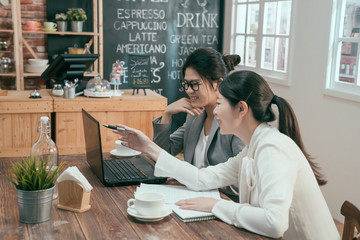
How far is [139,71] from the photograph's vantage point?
4234 millimetres

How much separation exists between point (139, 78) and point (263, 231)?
9.43 feet

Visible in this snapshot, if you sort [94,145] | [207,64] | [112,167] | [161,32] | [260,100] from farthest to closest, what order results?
1. [161,32]
2. [207,64]
3. [112,167]
4. [94,145]
5. [260,100]

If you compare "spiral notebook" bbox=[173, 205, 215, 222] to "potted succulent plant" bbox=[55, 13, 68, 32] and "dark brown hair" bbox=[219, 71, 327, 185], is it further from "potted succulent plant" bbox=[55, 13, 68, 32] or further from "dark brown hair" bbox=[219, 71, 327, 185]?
"potted succulent plant" bbox=[55, 13, 68, 32]

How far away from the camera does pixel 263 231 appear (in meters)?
1.50

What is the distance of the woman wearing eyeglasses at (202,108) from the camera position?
2.35 meters

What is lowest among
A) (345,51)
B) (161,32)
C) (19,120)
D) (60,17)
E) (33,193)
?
(19,120)

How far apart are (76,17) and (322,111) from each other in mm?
2644

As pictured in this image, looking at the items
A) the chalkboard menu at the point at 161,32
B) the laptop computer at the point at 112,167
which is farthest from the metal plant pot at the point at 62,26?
the laptop computer at the point at 112,167

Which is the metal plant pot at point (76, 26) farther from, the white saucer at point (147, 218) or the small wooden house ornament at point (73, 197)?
the white saucer at point (147, 218)

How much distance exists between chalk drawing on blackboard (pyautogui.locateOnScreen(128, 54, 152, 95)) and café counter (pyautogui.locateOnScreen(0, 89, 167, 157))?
0.15m

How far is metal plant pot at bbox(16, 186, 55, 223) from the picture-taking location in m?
1.52

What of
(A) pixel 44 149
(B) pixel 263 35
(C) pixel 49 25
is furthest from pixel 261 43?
(A) pixel 44 149

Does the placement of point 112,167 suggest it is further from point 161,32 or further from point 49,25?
point 161,32

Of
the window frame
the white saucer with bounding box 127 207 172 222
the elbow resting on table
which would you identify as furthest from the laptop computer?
the window frame
